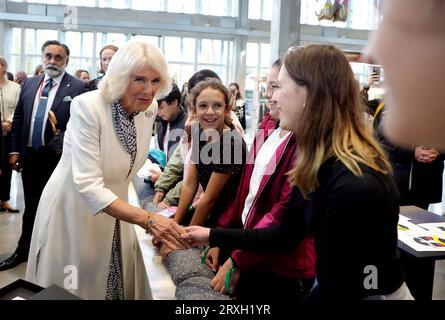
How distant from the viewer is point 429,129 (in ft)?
1.49

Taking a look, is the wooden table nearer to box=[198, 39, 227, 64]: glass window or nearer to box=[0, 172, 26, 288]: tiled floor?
box=[0, 172, 26, 288]: tiled floor

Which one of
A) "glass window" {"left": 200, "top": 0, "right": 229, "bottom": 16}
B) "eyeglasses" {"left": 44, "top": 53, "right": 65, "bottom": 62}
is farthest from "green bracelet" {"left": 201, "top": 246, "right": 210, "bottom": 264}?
"glass window" {"left": 200, "top": 0, "right": 229, "bottom": 16}

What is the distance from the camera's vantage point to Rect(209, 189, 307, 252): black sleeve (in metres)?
1.51

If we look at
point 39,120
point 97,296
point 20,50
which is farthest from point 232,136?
point 20,50

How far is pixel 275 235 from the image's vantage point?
1615 mm

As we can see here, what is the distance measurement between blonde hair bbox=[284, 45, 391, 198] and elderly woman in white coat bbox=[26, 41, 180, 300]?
91cm

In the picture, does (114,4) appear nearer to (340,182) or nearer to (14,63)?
(14,63)

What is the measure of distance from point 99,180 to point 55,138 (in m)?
1.97

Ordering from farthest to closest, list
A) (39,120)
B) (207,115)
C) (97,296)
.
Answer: (39,120) → (207,115) → (97,296)

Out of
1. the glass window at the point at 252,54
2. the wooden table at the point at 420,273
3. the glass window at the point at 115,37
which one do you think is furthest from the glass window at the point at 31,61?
the wooden table at the point at 420,273

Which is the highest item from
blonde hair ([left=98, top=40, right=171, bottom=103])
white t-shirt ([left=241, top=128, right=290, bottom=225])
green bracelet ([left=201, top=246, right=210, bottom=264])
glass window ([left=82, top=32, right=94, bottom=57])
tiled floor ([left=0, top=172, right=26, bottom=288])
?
glass window ([left=82, top=32, right=94, bottom=57])

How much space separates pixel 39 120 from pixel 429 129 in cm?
379

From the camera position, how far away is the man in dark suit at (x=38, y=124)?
3768 mm
